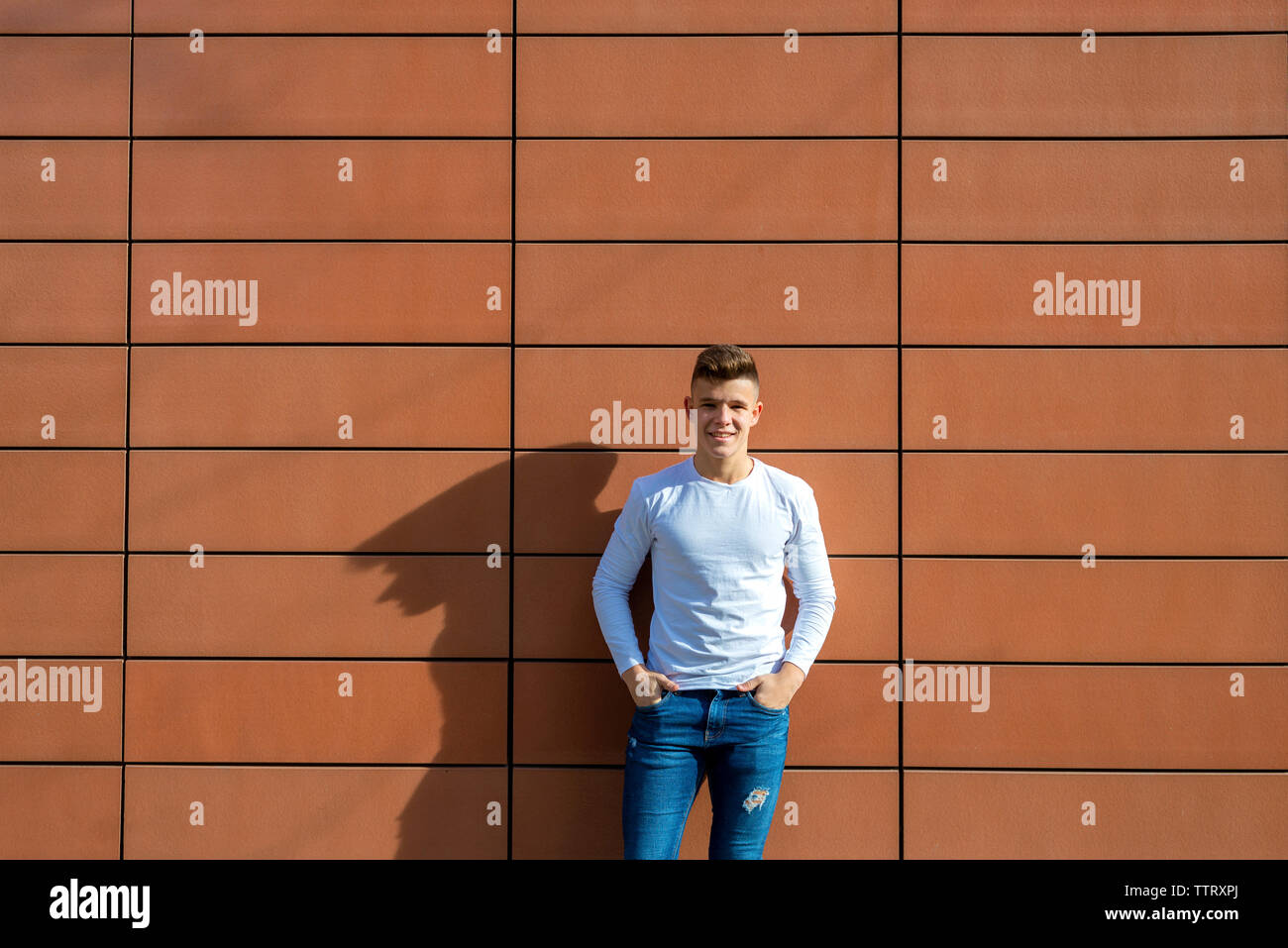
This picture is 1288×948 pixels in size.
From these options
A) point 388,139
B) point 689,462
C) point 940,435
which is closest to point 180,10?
point 388,139

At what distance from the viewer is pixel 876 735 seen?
306cm

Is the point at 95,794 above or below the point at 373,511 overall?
below

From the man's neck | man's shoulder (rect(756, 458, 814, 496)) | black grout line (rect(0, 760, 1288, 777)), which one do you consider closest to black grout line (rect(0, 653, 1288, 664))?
black grout line (rect(0, 760, 1288, 777))

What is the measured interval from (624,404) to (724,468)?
22.0 inches

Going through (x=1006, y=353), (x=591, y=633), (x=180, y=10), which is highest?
(x=180, y=10)

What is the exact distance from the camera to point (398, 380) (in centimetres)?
310

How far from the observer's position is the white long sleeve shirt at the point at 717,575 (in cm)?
262

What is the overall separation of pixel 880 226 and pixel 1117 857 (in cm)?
231

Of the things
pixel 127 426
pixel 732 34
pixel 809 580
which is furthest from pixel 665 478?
pixel 127 426

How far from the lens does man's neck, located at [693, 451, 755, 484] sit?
8.75 feet

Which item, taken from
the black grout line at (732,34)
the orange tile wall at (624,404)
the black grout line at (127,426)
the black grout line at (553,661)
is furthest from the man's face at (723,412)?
the black grout line at (127,426)

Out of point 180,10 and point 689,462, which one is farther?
point 180,10

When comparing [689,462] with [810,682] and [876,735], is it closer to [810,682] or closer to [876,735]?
[810,682]

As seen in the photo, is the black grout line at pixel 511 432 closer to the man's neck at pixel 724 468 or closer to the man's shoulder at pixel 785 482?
the man's neck at pixel 724 468
